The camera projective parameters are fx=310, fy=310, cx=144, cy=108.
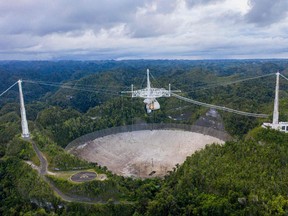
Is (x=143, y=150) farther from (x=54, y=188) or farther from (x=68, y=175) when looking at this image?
(x=54, y=188)

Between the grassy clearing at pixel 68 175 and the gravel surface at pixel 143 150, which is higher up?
the grassy clearing at pixel 68 175

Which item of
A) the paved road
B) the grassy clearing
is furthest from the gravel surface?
the paved road

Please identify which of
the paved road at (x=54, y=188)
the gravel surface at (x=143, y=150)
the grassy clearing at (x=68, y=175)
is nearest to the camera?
the paved road at (x=54, y=188)

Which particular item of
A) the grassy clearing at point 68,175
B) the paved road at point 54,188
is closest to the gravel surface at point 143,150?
the grassy clearing at point 68,175

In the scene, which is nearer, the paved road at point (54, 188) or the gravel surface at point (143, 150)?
the paved road at point (54, 188)

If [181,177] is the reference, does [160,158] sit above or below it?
below

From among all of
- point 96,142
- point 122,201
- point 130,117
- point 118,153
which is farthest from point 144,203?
point 130,117

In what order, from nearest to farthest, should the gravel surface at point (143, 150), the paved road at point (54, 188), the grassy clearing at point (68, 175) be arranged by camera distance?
the paved road at point (54, 188) < the grassy clearing at point (68, 175) < the gravel surface at point (143, 150)

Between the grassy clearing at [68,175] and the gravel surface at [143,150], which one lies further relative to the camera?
the gravel surface at [143,150]

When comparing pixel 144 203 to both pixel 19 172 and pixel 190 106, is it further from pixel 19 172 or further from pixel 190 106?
Result: pixel 190 106

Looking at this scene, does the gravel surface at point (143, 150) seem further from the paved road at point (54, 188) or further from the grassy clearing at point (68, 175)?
the paved road at point (54, 188)

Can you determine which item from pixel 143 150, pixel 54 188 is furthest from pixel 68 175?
pixel 143 150
